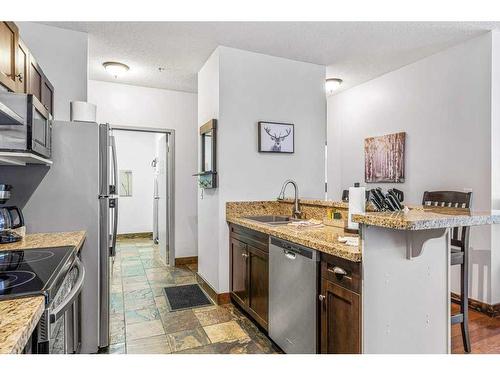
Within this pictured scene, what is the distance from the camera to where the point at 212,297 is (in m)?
3.42

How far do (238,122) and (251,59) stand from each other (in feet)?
2.39

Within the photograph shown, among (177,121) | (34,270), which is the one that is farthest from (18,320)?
(177,121)

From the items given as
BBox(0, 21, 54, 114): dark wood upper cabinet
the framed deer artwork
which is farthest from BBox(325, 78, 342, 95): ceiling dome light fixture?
BBox(0, 21, 54, 114): dark wood upper cabinet

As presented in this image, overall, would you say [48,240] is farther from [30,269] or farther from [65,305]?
[65,305]

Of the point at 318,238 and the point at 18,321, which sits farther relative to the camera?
the point at 318,238

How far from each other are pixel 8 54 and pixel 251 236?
2.11 m

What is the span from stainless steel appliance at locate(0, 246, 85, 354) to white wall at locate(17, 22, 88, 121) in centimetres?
186

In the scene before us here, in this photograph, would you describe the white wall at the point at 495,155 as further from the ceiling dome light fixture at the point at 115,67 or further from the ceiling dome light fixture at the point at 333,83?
the ceiling dome light fixture at the point at 115,67

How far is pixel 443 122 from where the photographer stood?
345 cm

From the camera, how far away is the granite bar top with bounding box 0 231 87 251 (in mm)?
1815

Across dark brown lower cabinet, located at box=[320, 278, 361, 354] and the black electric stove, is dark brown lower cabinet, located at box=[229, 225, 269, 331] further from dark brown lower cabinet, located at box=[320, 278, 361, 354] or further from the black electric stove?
the black electric stove

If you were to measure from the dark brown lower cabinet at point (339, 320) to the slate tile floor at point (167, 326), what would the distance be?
0.69 metres
